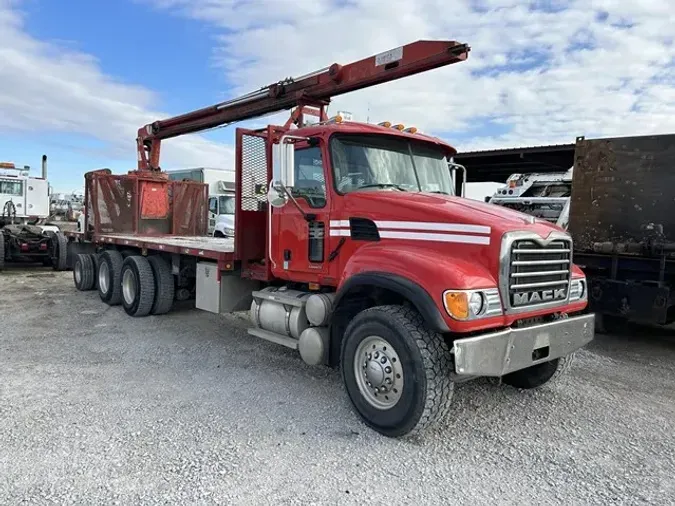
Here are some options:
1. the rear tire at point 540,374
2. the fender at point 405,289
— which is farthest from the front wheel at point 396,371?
the rear tire at point 540,374

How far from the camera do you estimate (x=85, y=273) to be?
33.5ft

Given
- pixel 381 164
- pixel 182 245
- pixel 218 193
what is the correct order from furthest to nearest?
pixel 218 193 → pixel 182 245 → pixel 381 164

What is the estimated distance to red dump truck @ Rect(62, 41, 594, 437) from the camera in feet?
12.2

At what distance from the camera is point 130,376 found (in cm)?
520

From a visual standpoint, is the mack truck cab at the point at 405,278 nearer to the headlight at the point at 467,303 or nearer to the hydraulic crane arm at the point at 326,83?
the headlight at the point at 467,303

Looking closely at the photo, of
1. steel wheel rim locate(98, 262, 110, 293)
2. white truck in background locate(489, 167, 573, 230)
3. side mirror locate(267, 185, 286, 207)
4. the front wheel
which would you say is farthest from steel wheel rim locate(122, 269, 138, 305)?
white truck in background locate(489, 167, 573, 230)

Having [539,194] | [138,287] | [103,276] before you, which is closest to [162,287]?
[138,287]

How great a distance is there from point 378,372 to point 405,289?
721 millimetres

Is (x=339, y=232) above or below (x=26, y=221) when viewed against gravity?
above

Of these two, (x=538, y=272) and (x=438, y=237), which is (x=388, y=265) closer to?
(x=438, y=237)

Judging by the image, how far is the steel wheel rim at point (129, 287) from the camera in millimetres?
8172

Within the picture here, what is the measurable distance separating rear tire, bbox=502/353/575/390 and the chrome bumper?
0.51m

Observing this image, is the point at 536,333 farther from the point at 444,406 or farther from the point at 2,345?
the point at 2,345

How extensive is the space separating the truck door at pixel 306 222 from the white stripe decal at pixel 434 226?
2.46 ft
